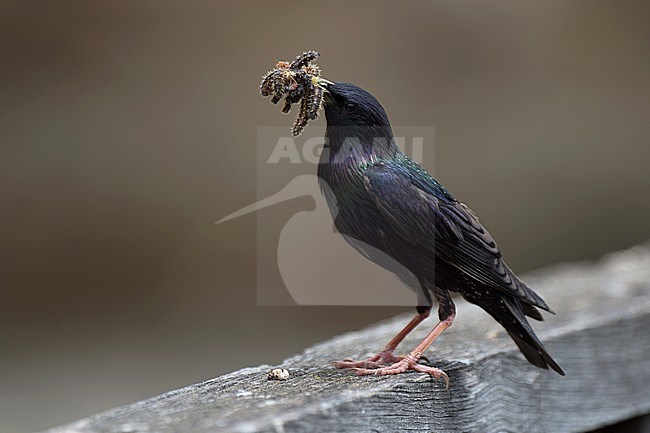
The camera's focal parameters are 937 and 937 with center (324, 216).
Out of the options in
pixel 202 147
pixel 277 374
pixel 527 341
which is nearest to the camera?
pixel 277 374

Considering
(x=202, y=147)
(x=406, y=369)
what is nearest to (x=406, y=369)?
(x=406, y=369)

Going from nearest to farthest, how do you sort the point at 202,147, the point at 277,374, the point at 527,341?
the point at 277,374 < the point at 527,341 < the point at 202,147

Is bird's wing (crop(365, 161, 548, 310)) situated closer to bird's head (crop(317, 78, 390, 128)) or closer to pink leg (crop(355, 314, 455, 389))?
bird's head (crop(317, 78, 390, 128))

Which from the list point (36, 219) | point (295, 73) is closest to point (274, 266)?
point (36, 219)

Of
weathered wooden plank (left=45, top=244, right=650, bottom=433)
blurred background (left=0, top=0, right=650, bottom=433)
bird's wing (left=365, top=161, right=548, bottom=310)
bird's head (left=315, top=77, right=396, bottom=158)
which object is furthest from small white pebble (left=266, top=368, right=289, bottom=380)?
blurred background (left=0, top=0, right=650, bottom=433)

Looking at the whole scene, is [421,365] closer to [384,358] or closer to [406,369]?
[406,369]

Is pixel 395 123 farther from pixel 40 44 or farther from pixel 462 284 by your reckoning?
pixel 462 284
